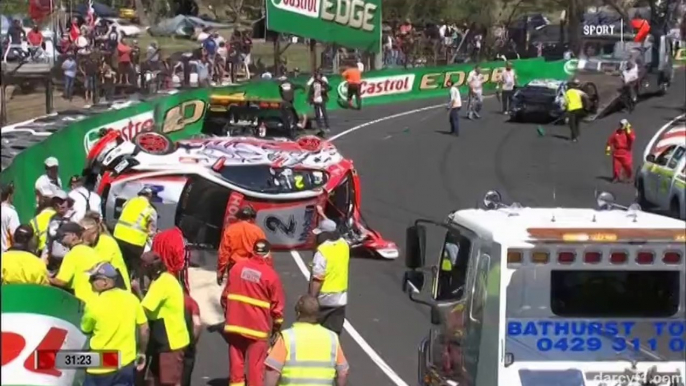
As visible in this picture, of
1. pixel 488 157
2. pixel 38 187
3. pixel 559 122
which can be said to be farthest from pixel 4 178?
pixel 559 122

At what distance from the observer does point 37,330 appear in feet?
27.4

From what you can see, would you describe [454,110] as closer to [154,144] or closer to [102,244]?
[154,144]

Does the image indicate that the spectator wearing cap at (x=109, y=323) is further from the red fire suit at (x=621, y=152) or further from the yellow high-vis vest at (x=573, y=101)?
the yellow high-vis vest at (x=573, y=101)

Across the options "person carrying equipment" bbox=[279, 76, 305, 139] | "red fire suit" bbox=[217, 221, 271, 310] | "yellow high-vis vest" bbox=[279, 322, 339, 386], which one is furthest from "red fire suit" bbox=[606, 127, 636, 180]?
"yellow high-vis vest" bbox=[279, 322, 339, 386]

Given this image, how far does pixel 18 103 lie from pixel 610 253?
16374 mm

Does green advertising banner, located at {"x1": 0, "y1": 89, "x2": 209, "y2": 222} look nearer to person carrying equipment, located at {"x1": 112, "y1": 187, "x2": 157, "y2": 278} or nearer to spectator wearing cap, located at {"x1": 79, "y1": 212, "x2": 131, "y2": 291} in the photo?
person carrying equipment, located at {"x1": 112, "y1": 187, "x2": 157, "y2": 278}

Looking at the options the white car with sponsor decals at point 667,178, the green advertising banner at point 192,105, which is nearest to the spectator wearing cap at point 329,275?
the green advertising banner at point 192,105

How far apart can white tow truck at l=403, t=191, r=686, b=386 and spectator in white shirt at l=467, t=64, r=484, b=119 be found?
30.5m

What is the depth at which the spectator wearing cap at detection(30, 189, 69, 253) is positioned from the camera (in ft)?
43.3

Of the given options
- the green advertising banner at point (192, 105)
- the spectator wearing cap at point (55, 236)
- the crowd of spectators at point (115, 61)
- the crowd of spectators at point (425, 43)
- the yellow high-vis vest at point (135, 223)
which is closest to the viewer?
the spectator wearing cap at point (55, 236)

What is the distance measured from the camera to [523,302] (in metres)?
7.91

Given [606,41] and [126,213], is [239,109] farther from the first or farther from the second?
[606,41]

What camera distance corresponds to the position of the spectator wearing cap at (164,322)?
32.8 ft

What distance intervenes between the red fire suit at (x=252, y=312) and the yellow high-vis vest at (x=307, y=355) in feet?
7.98
